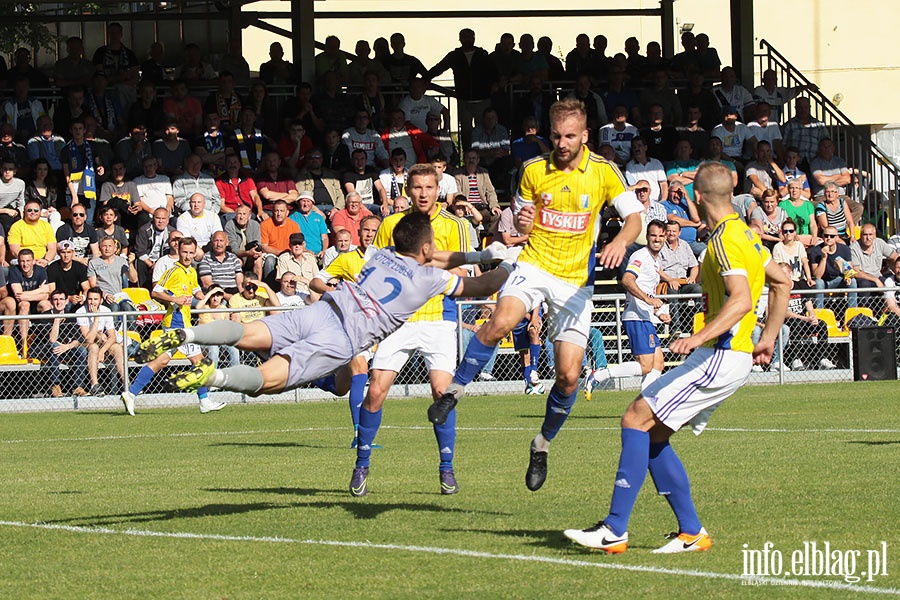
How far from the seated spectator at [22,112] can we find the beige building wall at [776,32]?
58.9 ft

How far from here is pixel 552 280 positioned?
8.83 metres

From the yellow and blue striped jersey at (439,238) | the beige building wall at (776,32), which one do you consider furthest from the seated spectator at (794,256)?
the beige building wall at (776,32)

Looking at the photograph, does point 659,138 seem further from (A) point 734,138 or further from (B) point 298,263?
(B) point 298,263

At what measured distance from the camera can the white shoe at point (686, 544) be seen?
6.84 metres

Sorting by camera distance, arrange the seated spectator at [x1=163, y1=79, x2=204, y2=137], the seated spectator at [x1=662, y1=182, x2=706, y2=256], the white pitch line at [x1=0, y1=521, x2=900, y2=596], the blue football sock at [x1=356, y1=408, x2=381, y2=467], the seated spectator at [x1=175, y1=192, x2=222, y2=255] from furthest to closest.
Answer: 1. the seated spectator at [x1=662, y1=182, x2=706, y2=256]
2. the seated spectator at [x1=163, y1=79, x2=204, y2=137]
3. the seated spectator at [x1=175, y1=192, x2=222, y2=255]
4. the blue football sock at [x1=356, y1=408, x2=381, y2=467]
5. the white pitch line at [x1=0, y1=521, x2=900, y2=596]

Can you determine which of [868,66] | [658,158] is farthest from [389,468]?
[868,66]

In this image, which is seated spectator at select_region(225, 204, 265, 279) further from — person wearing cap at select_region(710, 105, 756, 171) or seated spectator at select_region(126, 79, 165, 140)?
person wearing cap at select_region(710, 105, 756, 171)

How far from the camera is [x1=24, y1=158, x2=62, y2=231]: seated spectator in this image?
20.4 meters

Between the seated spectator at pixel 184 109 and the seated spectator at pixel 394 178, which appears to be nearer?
the seated spectator at pixel 394 178

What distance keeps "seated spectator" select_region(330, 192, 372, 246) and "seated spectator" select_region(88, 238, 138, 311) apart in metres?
3.30

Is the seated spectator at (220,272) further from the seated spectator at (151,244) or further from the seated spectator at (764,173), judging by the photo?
the seated spectator at (764,173)

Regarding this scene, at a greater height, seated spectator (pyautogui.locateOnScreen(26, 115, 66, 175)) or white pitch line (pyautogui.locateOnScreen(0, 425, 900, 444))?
seated spectator (pyautogui.locateOnScreen(26, 115, 66, 175))

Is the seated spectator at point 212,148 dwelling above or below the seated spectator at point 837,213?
above

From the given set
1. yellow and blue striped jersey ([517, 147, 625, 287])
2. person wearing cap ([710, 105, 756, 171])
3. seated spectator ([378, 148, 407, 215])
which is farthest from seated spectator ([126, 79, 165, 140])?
yellow and blue striped jersey ([517, 147, 625, 287])
